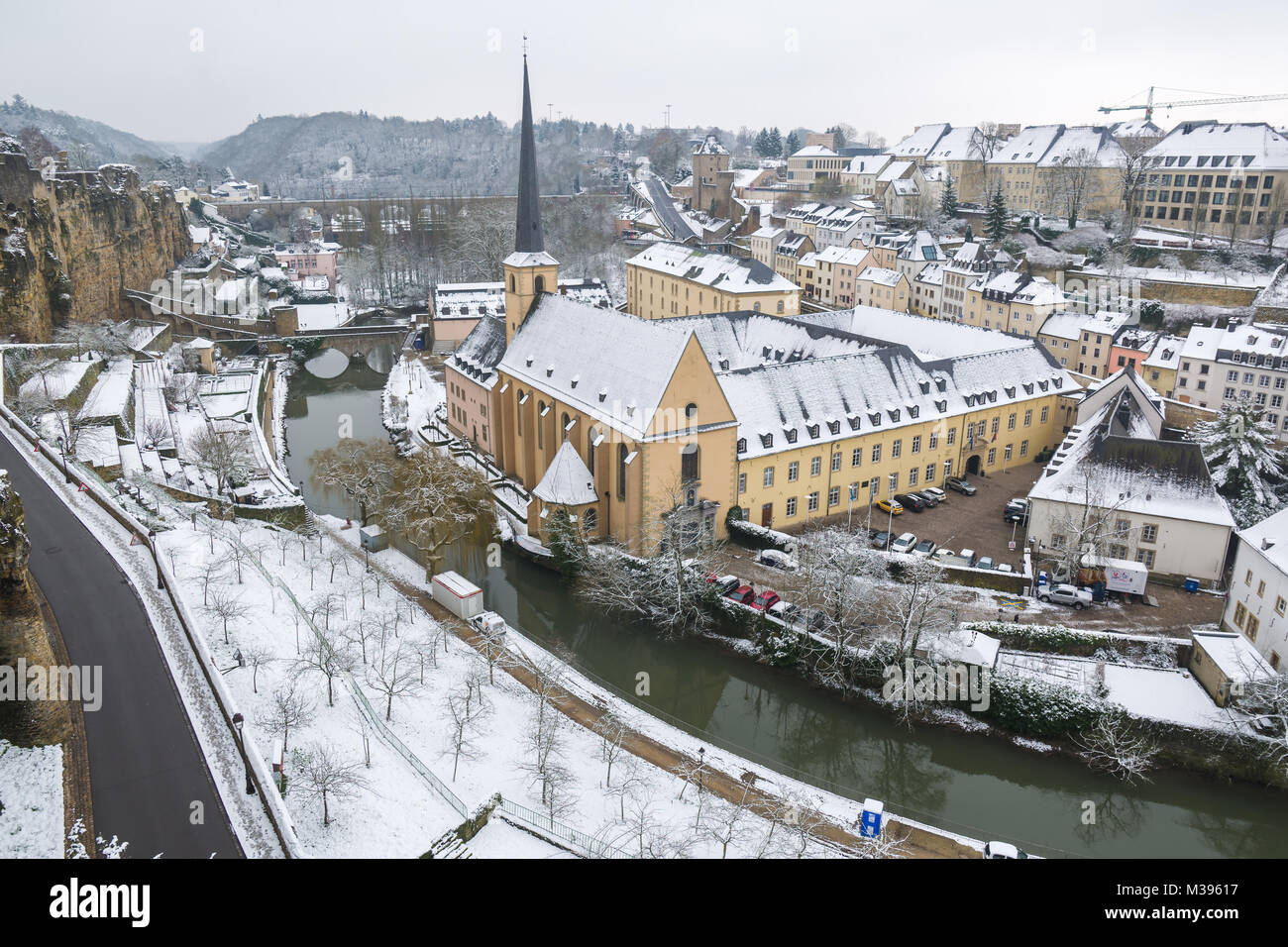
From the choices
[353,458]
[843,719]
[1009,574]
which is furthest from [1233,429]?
[353,458]

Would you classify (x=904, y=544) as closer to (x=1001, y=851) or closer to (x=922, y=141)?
(x=1001, y=851)

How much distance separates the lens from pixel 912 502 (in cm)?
4284

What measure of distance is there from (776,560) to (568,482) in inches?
378

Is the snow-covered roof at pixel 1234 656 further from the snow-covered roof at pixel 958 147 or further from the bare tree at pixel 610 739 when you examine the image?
the snow-covered roof at pixel 958 147

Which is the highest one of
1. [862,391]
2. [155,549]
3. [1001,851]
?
[862,391]

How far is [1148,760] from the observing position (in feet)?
86.3

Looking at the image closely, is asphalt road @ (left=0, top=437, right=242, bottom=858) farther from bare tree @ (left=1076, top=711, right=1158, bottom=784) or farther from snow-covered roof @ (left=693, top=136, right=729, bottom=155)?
snow-covered roof @ (left=693, top=136, right=729, bottom=155)

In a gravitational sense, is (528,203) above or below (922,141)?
below

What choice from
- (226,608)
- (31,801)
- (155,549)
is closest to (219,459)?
(155,549)

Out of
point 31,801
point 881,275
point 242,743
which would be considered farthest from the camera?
point 881,275

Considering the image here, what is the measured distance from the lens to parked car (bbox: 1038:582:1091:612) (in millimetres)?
32656

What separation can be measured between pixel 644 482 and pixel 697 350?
5973 millimetres

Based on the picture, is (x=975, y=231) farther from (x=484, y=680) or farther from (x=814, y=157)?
(x=484, y=680)

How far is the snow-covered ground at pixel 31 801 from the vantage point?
17.7m
